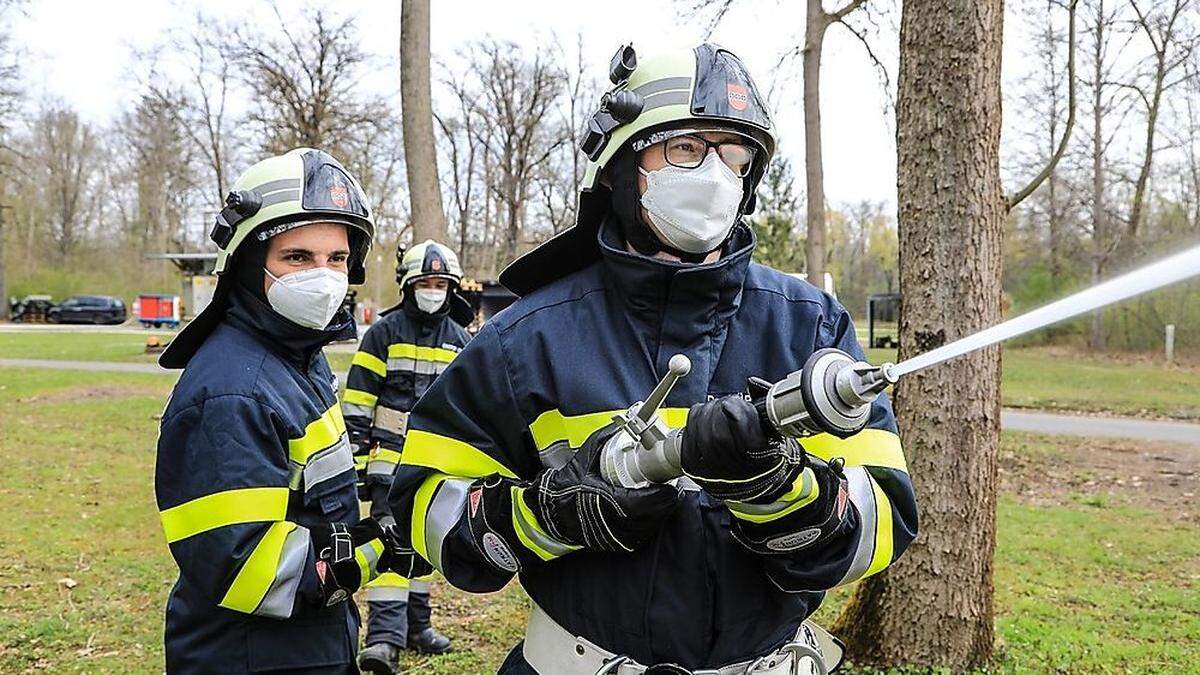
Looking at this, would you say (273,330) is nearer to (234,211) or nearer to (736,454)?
(234,211)

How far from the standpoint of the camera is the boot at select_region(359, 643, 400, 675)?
507cm

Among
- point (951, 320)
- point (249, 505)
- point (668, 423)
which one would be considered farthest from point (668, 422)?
point (951, 320)

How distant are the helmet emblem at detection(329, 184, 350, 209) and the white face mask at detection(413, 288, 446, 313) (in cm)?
277

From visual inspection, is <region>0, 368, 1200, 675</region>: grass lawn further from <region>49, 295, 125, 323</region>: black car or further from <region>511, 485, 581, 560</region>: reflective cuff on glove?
<region>49, 295, 125, 323</region>: black car

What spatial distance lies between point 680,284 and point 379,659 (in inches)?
148

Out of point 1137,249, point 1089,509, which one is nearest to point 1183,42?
point 1137,249

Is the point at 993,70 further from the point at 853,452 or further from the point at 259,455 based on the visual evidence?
the point at 259,455

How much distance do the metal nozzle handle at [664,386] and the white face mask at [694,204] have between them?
0.50 m

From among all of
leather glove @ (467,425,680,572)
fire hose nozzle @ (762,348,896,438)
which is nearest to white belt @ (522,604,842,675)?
leather glove @ (467,425,680,572)

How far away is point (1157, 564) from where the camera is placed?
7.53m

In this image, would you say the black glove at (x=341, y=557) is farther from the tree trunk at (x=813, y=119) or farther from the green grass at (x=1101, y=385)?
the green grass at (x=1101, y=385)

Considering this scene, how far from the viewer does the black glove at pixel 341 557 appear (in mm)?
2762

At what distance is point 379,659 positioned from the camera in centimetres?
507

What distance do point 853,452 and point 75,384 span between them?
66.6ft
